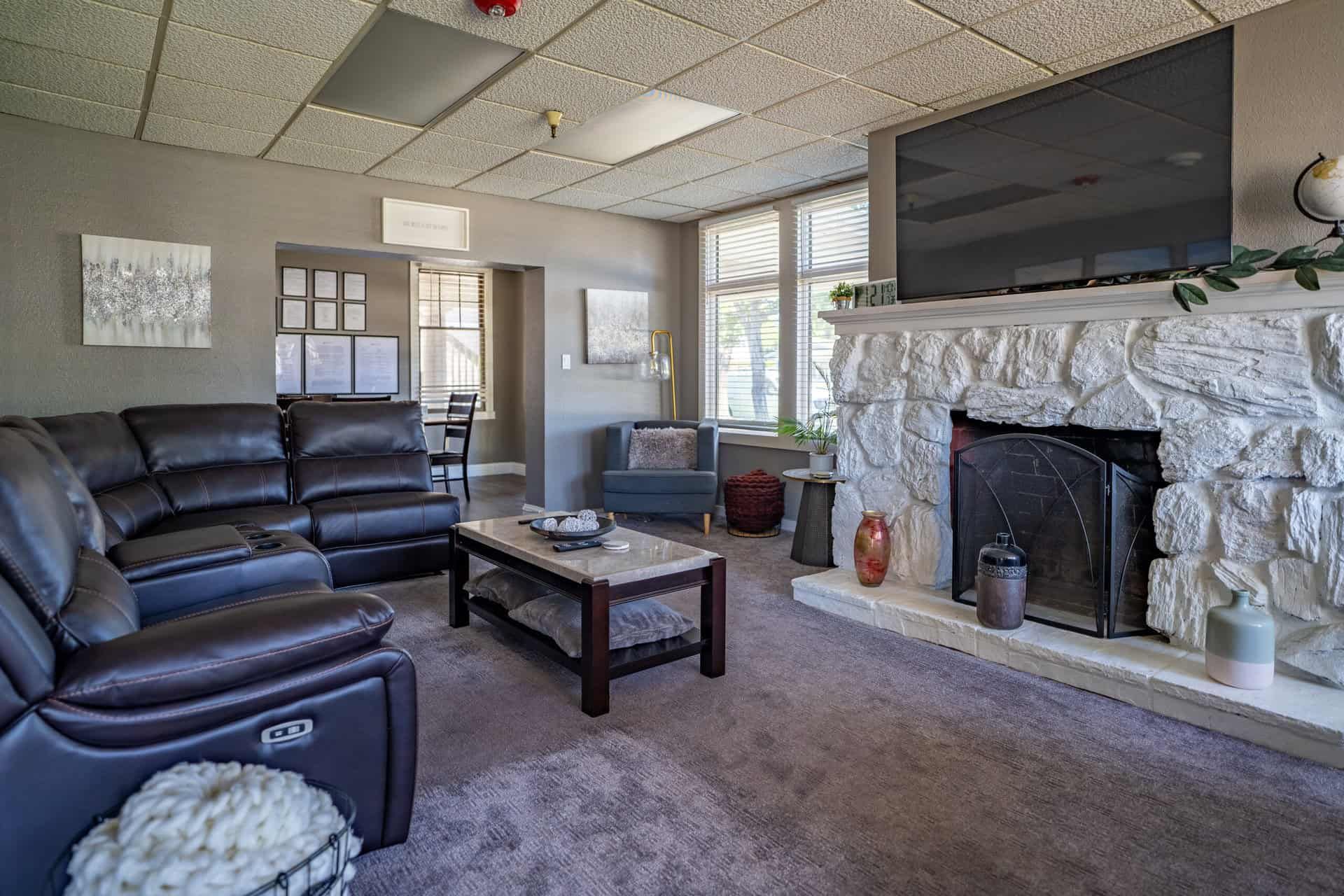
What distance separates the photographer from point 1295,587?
250 centimetres

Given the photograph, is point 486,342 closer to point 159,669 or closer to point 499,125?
point 499,125

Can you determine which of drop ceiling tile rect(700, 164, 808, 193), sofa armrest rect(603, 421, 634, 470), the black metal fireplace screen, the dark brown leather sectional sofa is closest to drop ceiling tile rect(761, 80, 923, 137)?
drop ceiling tile rect(700, 164, 808, 193)

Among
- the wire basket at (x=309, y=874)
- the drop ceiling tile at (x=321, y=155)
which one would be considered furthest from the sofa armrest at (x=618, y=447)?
the wire basket at (x=309, y=874)

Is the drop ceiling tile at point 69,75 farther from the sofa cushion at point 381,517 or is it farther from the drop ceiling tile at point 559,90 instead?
the sofa cushion at point 381,517

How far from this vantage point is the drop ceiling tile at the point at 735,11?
276 cm

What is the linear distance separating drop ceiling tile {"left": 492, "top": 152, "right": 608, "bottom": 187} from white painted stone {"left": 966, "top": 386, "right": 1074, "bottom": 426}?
9.20 feet

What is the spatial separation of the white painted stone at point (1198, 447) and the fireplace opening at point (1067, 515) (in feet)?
0.38

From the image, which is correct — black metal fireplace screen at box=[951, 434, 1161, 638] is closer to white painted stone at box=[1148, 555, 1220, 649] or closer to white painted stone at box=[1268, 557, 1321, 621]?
white painted stone at box=[1148, 555, 1220, 649]

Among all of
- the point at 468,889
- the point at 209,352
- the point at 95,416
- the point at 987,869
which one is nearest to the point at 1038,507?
the point at 987,869

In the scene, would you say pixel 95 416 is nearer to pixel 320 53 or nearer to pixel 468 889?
pixel 320 53

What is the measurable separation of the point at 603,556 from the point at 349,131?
2935mm

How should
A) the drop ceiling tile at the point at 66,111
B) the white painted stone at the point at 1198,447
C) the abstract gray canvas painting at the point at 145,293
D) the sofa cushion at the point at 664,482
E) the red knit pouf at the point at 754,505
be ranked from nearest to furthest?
the white painted stone at the point at 1198,447, the drop ceiling tile at the point at 66,111, the abstract gray canvas painting at the point at 145,293, the red knit pouf at the point at 754,505, the sofa cushion at the point at 664,482

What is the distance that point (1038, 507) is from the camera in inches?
125

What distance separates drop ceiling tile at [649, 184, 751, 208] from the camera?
5441mm
